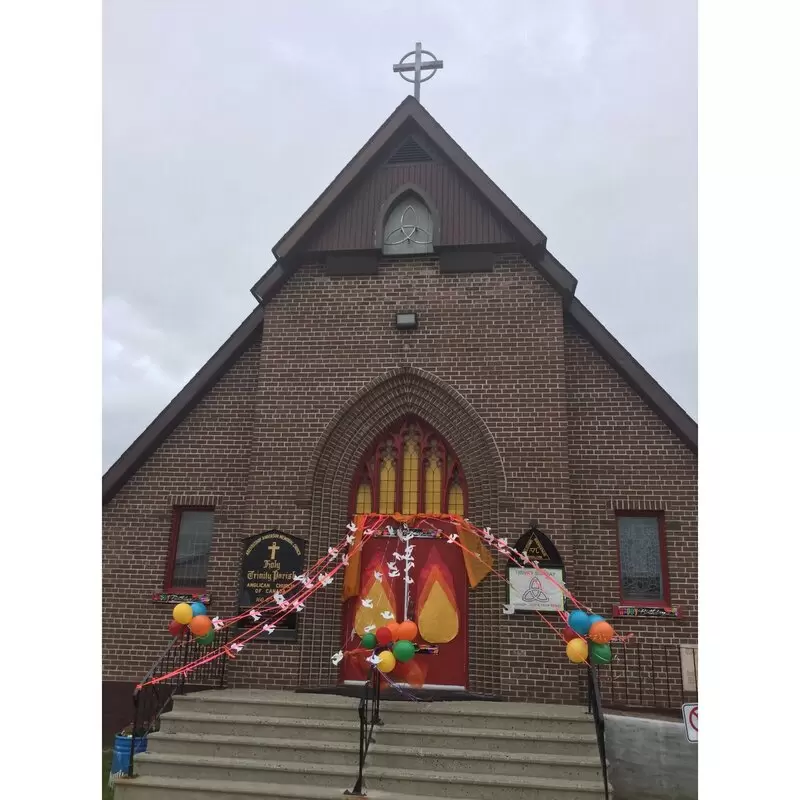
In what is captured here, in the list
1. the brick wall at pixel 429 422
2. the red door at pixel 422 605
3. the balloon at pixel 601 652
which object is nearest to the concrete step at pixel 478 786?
the balloon at pixel 601 652

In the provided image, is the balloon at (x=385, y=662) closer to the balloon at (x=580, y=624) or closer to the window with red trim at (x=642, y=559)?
the balloon at (x=580, y=624)

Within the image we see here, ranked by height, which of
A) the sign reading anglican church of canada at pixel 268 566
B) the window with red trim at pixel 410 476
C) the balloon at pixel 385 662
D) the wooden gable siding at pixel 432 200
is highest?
the wooden gable siding at pixel 432 200

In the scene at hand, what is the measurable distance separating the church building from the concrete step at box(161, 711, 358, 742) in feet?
4.74

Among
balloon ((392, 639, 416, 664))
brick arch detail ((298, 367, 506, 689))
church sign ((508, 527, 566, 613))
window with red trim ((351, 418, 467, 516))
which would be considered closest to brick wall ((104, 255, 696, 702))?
brick arch detail ((298, 367, 506, 689))

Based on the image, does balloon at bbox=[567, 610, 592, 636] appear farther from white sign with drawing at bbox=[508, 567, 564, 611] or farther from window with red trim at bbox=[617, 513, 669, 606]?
window with red trim at bbox=[617, 513, 669, 606]

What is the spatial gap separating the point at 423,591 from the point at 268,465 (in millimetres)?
2951

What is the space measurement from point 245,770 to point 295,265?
286 inches

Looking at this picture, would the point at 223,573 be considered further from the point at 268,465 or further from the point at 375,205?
the point at 375,205

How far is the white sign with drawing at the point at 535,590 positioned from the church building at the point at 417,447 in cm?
11

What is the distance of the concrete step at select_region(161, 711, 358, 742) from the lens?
24.1ft

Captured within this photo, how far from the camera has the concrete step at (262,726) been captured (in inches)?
290

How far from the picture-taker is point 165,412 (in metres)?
10.7

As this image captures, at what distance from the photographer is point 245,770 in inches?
272

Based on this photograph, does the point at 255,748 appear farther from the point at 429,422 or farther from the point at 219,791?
the point at 429,422
